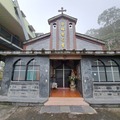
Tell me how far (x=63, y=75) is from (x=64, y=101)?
153 inches

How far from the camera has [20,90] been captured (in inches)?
249

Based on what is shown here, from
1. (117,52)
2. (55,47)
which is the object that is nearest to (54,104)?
(117,52)

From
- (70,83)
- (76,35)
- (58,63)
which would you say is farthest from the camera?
(76,35)

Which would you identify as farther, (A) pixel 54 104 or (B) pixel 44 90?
(B) pixel 44 90

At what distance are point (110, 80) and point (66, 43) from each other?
5.69 metres

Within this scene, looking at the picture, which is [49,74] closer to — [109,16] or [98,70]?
[98,70]

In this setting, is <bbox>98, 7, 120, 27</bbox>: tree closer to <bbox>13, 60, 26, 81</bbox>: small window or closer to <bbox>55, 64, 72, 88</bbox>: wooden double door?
<bbox>55, 64, 72, 88</bbox>: wooden double door

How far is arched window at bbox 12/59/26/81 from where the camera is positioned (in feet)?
22.4

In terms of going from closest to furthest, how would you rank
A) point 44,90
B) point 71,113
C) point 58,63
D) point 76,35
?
point 71,113 < point 44,90 < point 58,63 < point 76,35

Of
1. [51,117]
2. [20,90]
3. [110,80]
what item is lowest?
[51,117]

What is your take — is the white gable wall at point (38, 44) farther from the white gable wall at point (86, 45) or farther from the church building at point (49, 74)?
the church building at point (49, 74)

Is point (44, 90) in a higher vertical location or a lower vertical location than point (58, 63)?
lower

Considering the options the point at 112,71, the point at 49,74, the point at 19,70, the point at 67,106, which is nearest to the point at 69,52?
the point at 49,74

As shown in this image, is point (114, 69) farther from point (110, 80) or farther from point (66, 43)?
point (66, 43)
